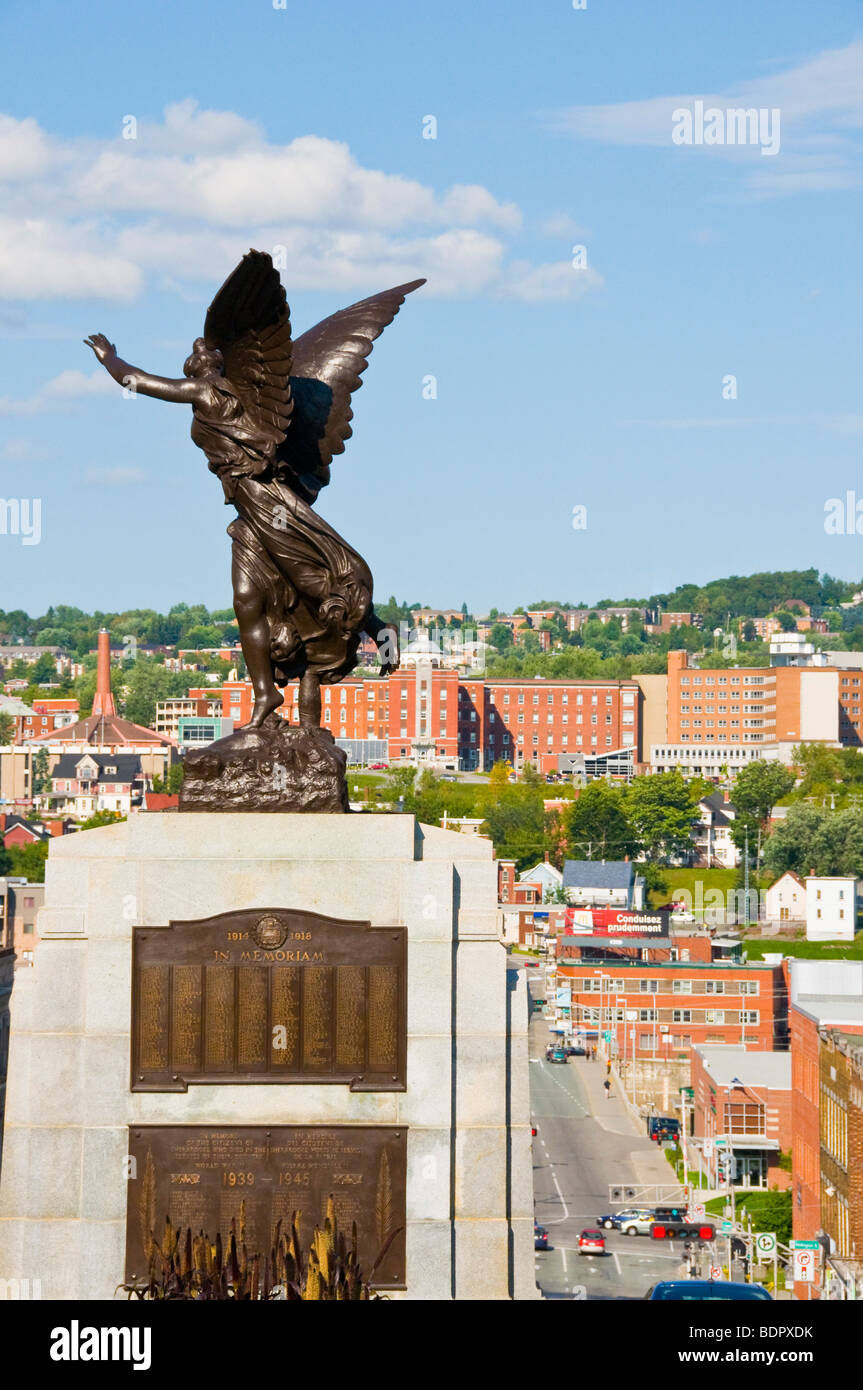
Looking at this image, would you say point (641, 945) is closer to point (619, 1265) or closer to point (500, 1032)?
point (619, 1265)

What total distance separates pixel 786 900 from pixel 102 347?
13471cm

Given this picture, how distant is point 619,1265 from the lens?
6022 cm

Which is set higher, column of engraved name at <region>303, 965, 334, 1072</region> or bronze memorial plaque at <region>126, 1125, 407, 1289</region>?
column of engraved name at <region>303, 965, 334, 1072</region>

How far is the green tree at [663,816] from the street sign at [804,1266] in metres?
129

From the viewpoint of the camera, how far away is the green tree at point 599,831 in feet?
563

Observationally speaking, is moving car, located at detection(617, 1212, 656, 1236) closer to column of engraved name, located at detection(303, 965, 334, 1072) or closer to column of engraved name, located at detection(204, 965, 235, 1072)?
column of engraved name, located at detection(303, 965, 334, 1072)

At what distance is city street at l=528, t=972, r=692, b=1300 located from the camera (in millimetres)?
58562

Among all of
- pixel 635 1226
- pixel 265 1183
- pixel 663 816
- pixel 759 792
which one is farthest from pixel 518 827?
pixel 265 1183

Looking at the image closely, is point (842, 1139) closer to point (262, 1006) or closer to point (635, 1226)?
point (635, 1226)

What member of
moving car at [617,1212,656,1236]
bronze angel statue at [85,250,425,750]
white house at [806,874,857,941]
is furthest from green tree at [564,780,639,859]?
bronze angel statue at [85,250,425,750]

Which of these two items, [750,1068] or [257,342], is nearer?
[257,342]

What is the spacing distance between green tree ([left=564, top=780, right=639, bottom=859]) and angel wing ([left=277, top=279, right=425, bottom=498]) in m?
150

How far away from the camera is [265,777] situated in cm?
1922

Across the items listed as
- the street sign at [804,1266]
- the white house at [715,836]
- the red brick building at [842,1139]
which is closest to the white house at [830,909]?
the white house at [715,836]
